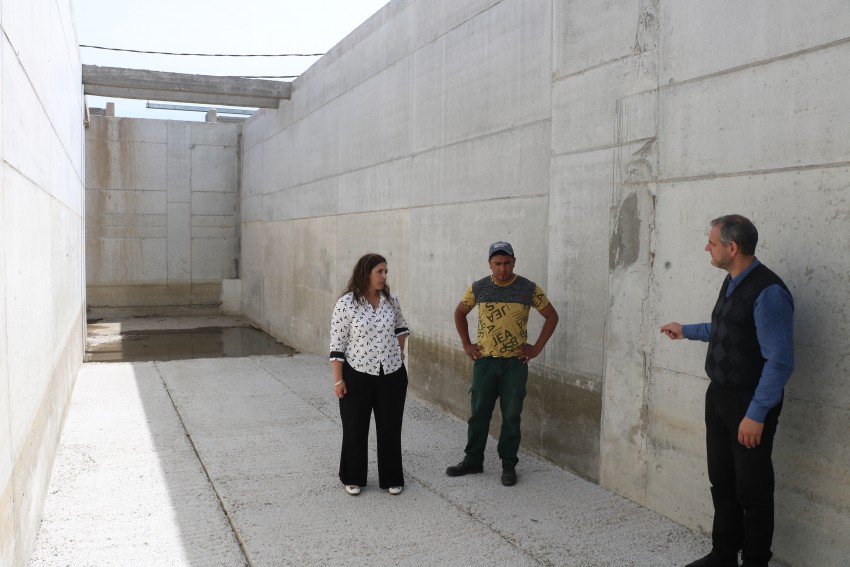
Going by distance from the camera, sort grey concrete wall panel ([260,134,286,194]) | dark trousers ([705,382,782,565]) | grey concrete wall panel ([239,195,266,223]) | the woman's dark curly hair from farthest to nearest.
→ grey concrete wall panel ([239,195,266,223]) → grey concrete wall panel ([260,134,286,194]) → the woman's dark curly hair → dark trousers ([705,382,782,565])

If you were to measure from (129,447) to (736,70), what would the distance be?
16.1ft

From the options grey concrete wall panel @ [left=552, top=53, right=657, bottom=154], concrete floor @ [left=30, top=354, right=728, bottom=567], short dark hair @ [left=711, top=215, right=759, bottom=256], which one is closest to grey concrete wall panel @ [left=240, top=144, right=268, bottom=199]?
concrete floor @ [left=30, top=354, right=728, bottom=567]

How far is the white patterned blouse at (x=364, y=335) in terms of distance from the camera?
4.68 m

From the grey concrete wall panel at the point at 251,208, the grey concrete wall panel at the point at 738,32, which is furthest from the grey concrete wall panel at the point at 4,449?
the grey concrete wall panel at the point at 251,208

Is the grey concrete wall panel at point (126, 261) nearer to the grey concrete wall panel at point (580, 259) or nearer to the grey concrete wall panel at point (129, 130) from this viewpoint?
the grey concrete wall panel at point (129, 130)

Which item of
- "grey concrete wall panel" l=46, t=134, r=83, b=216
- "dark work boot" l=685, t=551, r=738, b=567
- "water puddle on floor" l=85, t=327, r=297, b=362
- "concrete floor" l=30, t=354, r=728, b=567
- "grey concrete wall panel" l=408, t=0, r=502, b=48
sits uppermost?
"grey concrete wall panel" l=408, t=0, r=502, b=48

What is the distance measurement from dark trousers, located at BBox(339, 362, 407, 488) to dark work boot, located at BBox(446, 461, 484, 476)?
0.46 metres

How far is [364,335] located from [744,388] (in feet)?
7.32

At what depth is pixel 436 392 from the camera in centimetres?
718

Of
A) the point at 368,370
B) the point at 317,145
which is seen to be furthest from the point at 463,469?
the point at 317,145

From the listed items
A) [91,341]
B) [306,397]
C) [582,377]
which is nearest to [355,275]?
[582,377]

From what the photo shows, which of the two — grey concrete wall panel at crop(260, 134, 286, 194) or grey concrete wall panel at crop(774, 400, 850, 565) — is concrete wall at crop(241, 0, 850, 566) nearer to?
grey concrete wall panel at crop(774, 400, 850, 565)

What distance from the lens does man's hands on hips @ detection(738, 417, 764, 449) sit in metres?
3.19

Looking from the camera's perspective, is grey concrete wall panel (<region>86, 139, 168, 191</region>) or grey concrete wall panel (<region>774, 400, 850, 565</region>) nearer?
grey concrete wall panel (<region>774, 400, 850, 565</region>)
